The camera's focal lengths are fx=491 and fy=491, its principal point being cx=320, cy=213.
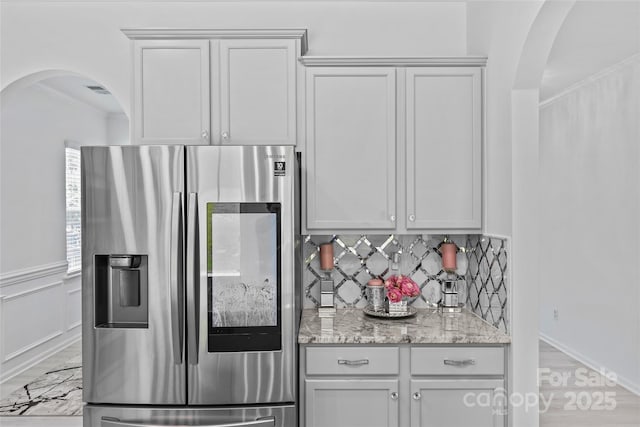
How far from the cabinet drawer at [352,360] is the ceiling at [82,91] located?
3178 millimetres

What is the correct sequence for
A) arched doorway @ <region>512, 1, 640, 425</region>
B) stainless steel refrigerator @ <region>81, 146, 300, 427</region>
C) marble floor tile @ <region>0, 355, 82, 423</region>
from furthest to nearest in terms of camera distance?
marble floor tile @ <region>0, 355, 82, 423</region>
arched doorway @ <region>512, 1, 640, 425</region>
stainless steel refrigerator @ <region>81, 146, 300, 427</region>

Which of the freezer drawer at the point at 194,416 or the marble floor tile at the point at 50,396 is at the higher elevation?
the freezer drawer at the point at 194,416

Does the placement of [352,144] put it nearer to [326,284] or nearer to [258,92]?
[258,92]

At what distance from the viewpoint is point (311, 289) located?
9.87 ft

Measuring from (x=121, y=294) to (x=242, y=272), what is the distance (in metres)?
0.58

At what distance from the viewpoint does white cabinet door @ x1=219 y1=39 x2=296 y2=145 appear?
2641 mm

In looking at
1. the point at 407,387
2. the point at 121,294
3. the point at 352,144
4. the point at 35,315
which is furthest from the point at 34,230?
the point at 407,387

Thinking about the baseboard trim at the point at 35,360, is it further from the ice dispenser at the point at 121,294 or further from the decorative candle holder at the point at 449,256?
the decorative candle holder at the point at 449,256

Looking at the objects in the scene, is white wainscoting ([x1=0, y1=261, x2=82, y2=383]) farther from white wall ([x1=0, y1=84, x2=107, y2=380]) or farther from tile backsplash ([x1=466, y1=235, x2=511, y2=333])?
tile backsplash ([x1=466, y1=235, x2=511, y2=333])

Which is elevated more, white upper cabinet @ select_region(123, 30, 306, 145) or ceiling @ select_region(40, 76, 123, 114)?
ceiling @ select_region(40, 76, 123, 114)

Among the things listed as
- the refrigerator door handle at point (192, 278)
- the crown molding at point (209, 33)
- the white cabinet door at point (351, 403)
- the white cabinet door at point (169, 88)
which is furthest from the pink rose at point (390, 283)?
the crown molding at point (209, 33)

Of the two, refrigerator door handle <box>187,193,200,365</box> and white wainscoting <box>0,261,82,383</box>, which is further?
white wainscoting <box>0,261,82,383</box>

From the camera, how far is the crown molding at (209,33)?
260 cm

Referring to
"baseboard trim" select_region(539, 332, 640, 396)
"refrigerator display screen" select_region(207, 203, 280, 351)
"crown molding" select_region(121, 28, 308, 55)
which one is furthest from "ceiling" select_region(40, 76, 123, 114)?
"baseboard trim" select_region(539, 332, 640, 396)
